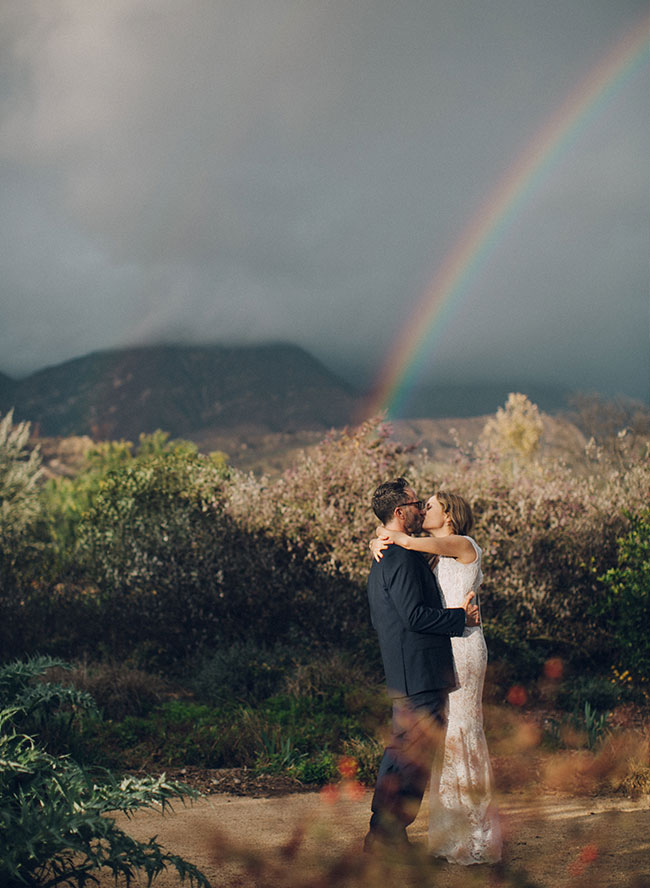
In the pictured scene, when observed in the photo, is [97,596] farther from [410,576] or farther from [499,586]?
[410,576]

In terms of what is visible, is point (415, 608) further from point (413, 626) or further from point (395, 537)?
point (395, 537)

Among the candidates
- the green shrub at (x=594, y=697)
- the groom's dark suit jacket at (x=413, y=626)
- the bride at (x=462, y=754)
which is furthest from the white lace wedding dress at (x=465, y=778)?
the green shrub at (x=594, y=697)

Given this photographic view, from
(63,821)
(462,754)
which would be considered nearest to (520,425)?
(462,754)

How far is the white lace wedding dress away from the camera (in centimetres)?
461

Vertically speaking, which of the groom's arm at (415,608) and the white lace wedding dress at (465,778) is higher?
the groom's arm at (415,608)

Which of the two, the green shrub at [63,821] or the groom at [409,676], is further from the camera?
the groom at [409,676]

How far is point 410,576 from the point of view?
4.52 meters

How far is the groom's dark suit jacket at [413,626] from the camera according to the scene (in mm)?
4480

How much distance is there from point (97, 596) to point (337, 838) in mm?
7633

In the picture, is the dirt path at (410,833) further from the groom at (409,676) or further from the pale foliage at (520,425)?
the pale foliage at (520,425)

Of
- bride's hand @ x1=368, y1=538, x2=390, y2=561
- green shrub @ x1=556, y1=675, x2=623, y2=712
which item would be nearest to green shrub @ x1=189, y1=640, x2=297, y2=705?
green shrub @ x1=556, y1=675, x2=623, y2=712

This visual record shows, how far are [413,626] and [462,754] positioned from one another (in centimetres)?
91

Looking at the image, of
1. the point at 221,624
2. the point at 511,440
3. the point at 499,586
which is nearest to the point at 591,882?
the point at 499,586

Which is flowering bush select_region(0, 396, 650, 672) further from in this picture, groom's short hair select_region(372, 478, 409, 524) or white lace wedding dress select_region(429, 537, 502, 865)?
groom's short hair select_region(372, 478, 409, 524)
